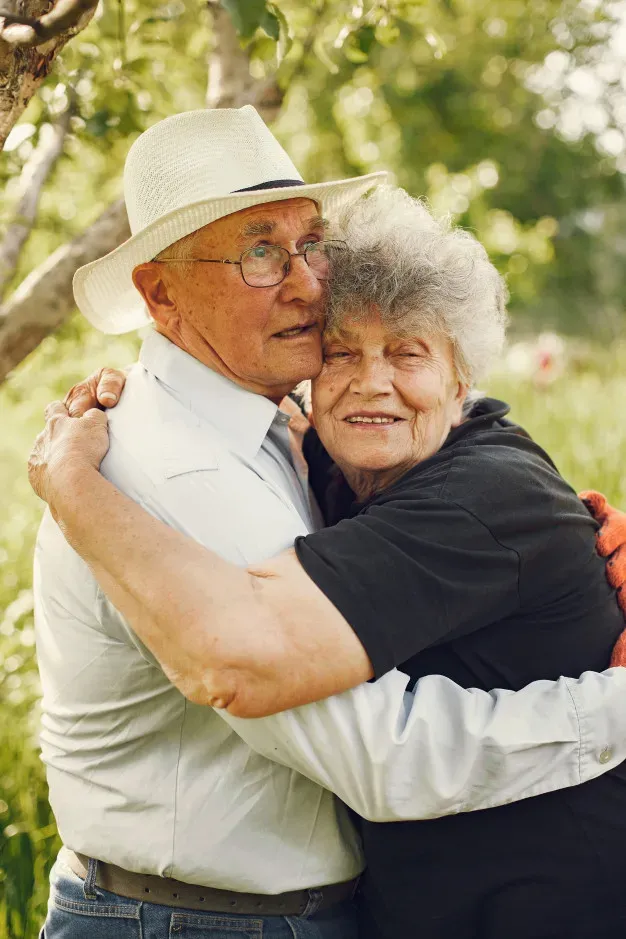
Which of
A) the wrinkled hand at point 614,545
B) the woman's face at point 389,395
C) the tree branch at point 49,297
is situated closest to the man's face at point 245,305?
the woman's face at point 389,395

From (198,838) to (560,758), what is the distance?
30.1 inches

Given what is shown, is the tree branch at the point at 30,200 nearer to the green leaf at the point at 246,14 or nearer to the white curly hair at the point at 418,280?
the green leaf at the point at 246,14

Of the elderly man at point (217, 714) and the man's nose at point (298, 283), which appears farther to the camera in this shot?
the man's nose at point (298, 283)

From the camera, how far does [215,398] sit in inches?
89.7

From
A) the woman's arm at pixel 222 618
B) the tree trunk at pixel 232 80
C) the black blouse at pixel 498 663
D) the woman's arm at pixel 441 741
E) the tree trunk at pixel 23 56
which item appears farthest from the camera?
the tree trunk at pixel 232 80

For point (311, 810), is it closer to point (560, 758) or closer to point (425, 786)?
point (425, 786)

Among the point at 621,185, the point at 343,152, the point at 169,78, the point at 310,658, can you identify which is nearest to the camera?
the point at 310,658

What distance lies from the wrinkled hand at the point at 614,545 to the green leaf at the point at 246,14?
154 cm

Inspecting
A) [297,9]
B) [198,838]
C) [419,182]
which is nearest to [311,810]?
[198,838]

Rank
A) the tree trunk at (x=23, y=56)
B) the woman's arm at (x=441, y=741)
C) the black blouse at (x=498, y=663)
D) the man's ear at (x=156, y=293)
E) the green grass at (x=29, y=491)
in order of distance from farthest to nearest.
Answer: the green grass at (x=29, y=491) → the man's ear at (x=156, y=293) → the tree trunk at (x=23, y=56) → the black blouse at (x=498, y=663) → the woman's arm at (x=441, y=741)

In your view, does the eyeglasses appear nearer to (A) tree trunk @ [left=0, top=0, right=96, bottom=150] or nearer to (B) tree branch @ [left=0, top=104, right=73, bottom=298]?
(A) tree trunk @ [left=0, top=0, right=96, bottom=150]

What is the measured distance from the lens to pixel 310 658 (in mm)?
1759

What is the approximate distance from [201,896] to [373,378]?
125 centimetres

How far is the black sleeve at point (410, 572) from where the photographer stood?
5.96 ft
